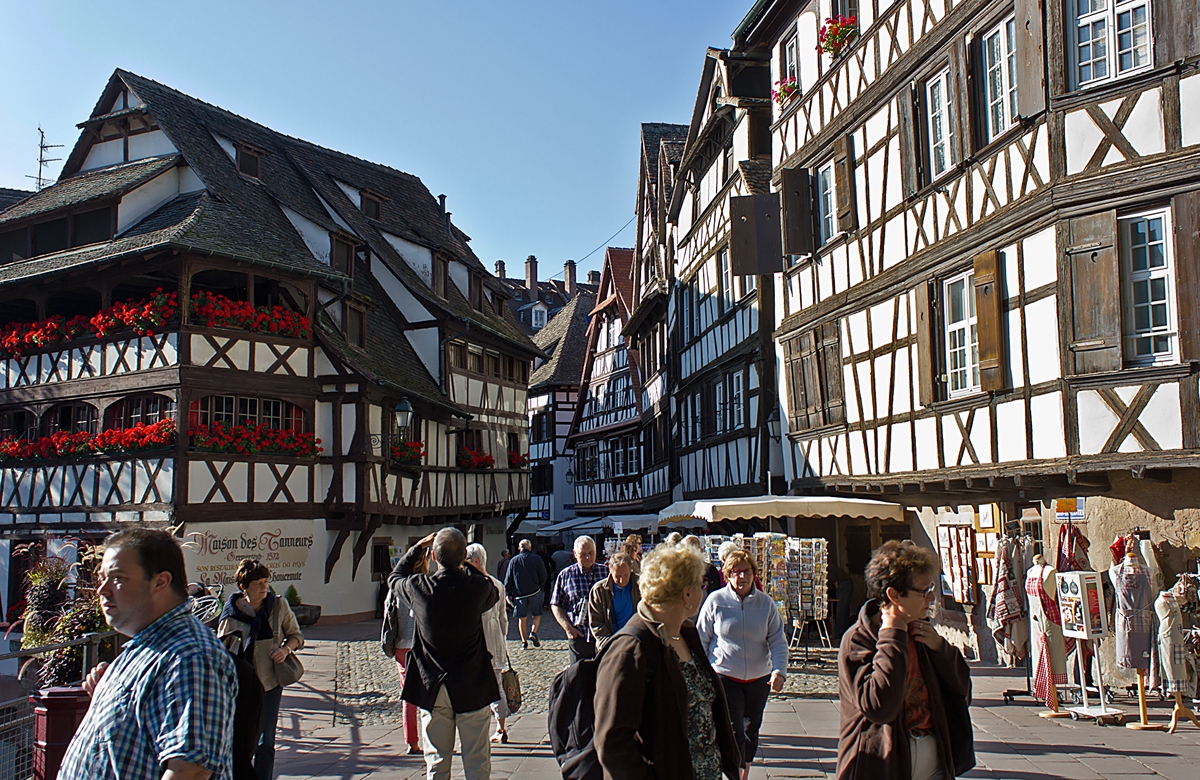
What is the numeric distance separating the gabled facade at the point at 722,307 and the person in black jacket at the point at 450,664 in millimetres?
13639

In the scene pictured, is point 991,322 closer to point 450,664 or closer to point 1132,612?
point 1132,612

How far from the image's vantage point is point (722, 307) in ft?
77.1

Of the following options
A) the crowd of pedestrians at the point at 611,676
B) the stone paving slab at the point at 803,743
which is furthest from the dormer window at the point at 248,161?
the crowd of pedestrians at the point at 611,676

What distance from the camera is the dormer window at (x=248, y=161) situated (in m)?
27.6

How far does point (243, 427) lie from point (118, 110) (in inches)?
371

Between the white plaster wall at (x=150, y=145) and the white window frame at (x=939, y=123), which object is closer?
the white window frame at (x=939, y=123)

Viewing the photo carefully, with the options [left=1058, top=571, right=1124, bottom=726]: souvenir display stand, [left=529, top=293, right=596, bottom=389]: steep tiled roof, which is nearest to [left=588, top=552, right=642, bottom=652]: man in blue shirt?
[left=1058, top=571, right=1124, bottom=726]: souvenir display stand

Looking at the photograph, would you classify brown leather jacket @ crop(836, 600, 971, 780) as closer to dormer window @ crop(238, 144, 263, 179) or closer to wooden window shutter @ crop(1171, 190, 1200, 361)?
wooden window shutter @ crop(1171, 190, 1200, 361)

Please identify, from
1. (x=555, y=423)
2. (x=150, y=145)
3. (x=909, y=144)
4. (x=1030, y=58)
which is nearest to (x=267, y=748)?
(x=1030, y=58)

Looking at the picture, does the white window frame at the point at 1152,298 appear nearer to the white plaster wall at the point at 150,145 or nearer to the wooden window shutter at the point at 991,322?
the wooden window shutter at the point at 991,322

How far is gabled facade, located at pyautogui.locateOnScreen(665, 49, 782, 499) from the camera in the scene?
2066cm

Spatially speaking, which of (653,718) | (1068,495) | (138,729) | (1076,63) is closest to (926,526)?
(1068,495)

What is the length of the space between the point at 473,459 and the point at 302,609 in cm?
934

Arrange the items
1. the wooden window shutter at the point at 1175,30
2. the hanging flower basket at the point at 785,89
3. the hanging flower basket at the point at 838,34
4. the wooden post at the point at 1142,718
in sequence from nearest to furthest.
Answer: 1. the wooden post at the point at 1142,718
2. the wooden window shutter at the point at 1175,30
3. the hanging flower basket at the point at 838,34
4. the hanging flower basket at the point at 785,89
